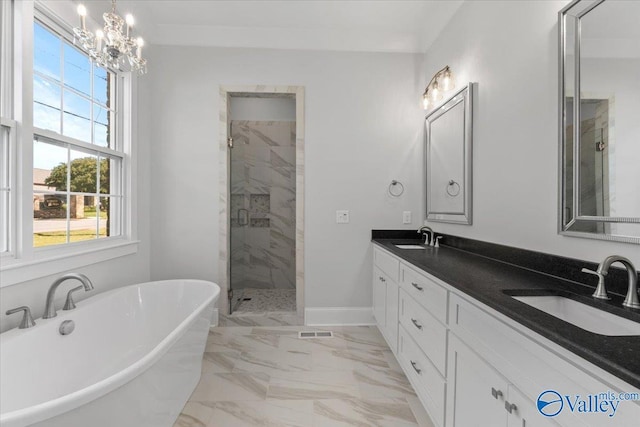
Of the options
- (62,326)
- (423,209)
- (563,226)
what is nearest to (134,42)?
(62,326)

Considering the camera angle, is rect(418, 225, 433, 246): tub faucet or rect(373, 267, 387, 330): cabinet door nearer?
rect(373, 267, 387, 330): cabinet door

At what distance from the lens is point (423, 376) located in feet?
5.35

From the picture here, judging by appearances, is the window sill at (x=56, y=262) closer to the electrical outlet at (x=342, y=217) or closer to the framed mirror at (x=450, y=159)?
the electrical outlet at (x=342, y=217)

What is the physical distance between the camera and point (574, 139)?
4.33ft

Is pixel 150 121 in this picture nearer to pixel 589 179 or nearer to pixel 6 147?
pixel 6 147

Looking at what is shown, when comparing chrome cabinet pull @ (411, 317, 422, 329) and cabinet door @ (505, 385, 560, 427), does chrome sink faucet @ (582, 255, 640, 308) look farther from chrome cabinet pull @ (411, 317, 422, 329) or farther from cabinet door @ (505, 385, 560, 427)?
chrome cabinet pull @ (411, 317, 422, 329)

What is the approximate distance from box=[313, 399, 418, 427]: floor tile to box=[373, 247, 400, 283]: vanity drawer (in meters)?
0.77

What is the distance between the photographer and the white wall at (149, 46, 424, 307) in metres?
2.86

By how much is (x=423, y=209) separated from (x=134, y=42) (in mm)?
2566

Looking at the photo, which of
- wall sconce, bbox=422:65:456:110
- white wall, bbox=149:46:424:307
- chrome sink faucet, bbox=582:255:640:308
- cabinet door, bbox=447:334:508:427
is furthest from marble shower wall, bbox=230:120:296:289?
chrome sink faucet, bbox=582:255:640:308

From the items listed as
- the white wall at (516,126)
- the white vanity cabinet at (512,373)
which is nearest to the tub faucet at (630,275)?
the white wall at (516,126)

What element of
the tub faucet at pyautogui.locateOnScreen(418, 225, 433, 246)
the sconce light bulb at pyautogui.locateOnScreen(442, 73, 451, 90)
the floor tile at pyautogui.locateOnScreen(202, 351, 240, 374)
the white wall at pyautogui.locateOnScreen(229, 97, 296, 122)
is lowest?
the floor tile at pyautogui.locateOnScreen(202, 351, 240, 374)
